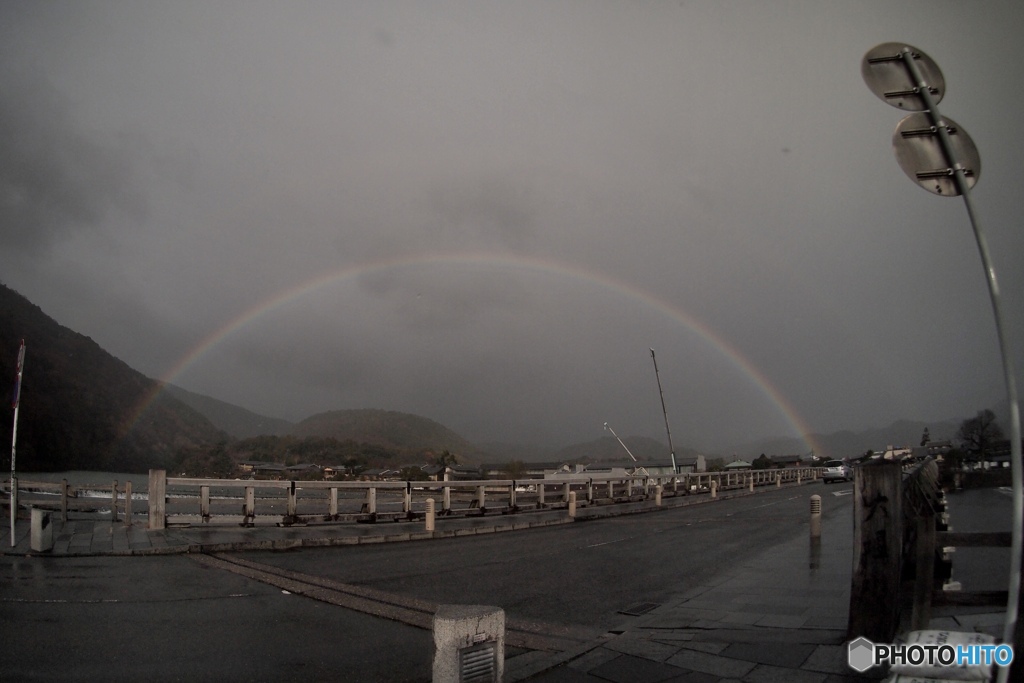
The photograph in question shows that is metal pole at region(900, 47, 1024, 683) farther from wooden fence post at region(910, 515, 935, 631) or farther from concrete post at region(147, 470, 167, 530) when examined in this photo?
concrete post at region(147, 470, 167, 530)

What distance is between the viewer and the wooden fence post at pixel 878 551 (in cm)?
520

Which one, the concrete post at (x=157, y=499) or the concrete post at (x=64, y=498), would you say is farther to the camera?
the concrete post at (x=64, y=498)

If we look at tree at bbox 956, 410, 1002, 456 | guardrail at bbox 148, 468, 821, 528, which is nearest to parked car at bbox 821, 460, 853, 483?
tree at bbox 956, 410, 1002, 456

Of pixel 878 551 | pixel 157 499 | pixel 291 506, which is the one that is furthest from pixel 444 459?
pixel 878 551

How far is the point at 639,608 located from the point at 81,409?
87.0 meters

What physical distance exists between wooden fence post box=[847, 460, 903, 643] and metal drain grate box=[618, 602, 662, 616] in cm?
298

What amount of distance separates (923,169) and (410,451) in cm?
7781

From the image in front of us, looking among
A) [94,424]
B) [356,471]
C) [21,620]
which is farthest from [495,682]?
[94,424]

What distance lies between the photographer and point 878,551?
5.25 meters

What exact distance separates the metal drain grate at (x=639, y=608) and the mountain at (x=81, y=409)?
225 ft

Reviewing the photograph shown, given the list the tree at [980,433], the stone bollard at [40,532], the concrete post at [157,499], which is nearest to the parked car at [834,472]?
the tree at [980,433]

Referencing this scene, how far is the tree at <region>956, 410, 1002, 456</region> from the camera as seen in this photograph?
159ft

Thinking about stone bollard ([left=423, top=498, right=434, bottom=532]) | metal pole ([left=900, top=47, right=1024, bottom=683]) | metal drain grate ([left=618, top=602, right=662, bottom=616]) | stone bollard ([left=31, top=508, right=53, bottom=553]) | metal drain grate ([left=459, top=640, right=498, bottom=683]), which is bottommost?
stone bollard ([left=423, top=498, right=434, bottom=532])

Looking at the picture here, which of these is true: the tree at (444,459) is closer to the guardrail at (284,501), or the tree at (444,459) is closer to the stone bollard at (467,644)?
the guardrail at (284,501)
